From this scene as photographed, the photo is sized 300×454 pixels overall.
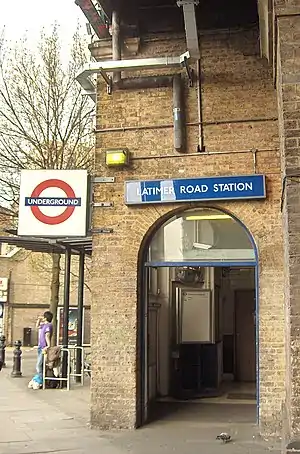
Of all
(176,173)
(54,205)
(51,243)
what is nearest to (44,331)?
(51,243)

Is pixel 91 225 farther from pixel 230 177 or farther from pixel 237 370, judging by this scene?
pixel 237 370

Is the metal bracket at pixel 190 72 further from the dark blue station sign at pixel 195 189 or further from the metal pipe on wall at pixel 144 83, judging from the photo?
the dark blue station sign at pixel 195 189

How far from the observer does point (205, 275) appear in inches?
599

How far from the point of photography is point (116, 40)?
10812 mm

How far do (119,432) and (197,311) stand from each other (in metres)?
5.11

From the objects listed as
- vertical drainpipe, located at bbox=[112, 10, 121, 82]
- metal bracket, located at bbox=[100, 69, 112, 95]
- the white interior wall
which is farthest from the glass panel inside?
the white interior wall

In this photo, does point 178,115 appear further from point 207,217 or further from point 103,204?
point 103,204

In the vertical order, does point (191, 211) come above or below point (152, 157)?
below

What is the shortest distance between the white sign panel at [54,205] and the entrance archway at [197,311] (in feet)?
4.11

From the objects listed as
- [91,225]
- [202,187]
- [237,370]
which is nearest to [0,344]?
[237,370]

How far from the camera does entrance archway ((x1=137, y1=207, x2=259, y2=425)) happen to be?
1049 centimetres

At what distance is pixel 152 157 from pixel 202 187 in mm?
1040

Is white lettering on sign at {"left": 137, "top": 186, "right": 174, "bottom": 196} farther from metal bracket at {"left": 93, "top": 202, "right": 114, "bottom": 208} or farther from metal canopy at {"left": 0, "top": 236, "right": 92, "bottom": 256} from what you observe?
metal canopy at {"left": 0, "top": 236, "right": 92, "bottom": 256}

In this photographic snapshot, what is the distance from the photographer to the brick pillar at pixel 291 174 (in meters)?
6.70
